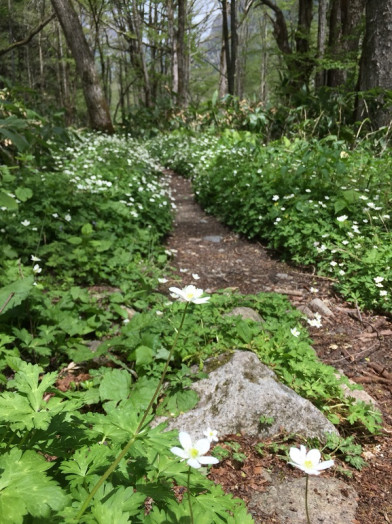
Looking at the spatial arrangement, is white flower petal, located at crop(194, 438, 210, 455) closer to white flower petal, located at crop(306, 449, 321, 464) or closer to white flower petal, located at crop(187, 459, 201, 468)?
white flower petal, located at crop(187, 459, 201, 468)

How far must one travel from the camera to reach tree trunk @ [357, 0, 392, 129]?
5746 millimetres

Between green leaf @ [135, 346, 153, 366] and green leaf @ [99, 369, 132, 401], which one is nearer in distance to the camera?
green leaf @ [99, 369, 132, 401]

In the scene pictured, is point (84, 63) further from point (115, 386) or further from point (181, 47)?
point (115, 386)

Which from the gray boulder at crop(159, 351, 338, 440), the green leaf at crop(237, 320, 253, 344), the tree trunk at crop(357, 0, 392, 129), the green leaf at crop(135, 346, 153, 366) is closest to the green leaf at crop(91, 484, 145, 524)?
the gray boulder at crop(159, 351, 338, 440)

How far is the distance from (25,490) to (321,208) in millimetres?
4297

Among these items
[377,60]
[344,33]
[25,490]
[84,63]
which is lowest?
[25,490]

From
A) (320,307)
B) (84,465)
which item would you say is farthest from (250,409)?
(320,307)

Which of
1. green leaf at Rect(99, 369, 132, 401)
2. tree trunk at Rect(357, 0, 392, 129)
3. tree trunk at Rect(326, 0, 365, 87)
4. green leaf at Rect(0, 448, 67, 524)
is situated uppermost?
Result: tree trunk at Rect(326, 0, 365, 87)

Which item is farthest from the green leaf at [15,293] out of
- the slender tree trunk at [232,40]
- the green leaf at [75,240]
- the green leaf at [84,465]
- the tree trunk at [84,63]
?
the slender tree trunk at [232,40]

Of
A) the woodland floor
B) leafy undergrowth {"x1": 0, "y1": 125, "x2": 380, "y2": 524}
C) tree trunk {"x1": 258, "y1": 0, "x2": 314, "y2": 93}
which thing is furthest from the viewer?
tree trunk {"x1": 258, "y1": 0, "x2": 314, "y2": 93}

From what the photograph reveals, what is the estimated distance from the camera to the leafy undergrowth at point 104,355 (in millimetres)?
1006

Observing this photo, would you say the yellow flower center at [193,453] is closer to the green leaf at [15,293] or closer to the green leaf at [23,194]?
the green leaf at [15,293]

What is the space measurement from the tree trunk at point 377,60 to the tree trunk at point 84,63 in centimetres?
677

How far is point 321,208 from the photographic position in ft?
14.8
